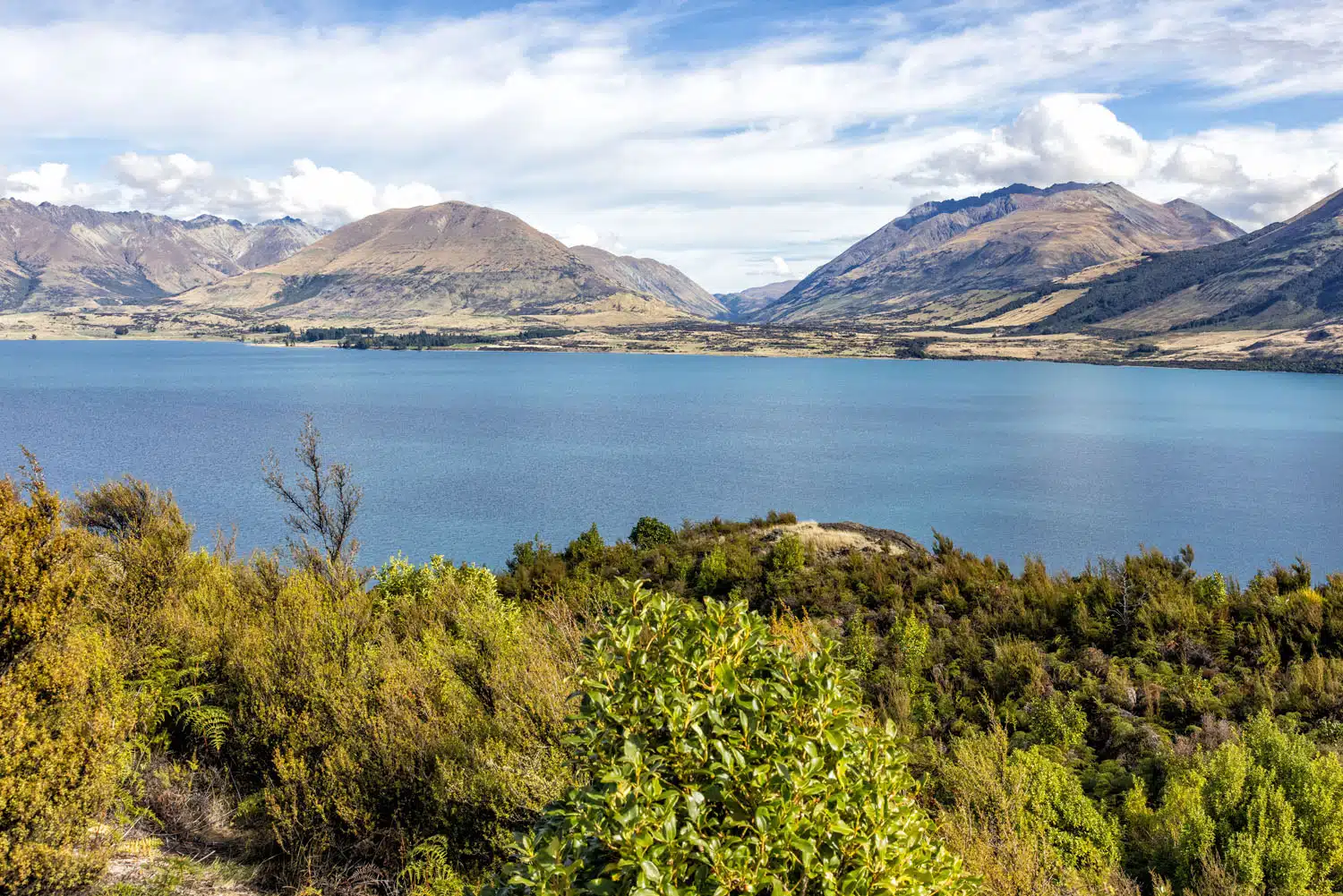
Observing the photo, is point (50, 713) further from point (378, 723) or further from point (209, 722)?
point (378, 723)

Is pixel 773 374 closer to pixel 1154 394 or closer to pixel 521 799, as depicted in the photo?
pixel 1154 394

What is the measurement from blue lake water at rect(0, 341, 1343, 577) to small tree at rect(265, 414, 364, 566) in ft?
7.05

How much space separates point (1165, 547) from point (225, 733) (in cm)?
5023

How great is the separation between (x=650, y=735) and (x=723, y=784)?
525 millimetres

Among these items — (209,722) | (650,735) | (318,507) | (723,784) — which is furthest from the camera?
(318,507)

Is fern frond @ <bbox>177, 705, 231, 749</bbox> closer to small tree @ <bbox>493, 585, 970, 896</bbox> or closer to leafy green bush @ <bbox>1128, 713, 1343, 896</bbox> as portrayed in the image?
small tree @ <bbox>493, 585, 970, 896</bbox>

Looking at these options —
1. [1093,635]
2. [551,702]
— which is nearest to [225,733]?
[551,702]

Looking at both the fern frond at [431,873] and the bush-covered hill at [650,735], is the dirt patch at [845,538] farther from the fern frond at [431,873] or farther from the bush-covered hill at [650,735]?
the fern frond at [431,873]

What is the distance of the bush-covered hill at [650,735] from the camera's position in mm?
4324

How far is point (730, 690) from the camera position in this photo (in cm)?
444

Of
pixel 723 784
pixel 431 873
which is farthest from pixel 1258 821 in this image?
pixel 431 873

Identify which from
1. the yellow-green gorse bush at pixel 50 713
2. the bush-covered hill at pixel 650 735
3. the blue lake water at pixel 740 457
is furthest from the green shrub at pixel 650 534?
the yellow-green gorse bush at pixel 50 713

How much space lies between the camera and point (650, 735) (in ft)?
15.0

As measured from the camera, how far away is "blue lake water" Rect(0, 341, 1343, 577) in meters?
49.7
